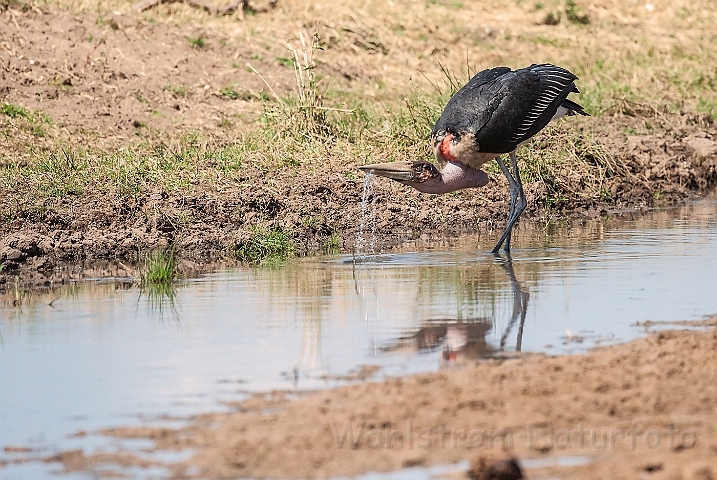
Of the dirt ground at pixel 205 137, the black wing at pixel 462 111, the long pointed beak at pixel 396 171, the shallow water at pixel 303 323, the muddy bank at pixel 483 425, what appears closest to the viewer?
the muddy bank at pixel 483 425

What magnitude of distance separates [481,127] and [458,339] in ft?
9.88

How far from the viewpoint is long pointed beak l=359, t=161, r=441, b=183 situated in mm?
7945

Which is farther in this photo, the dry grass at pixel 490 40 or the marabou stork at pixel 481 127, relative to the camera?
the dry grass at pixel 490 40

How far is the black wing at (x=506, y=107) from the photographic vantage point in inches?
334

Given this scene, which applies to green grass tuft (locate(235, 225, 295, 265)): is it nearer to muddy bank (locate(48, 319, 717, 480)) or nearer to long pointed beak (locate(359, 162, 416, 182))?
long pointed beak (locate(359, 162, 416, 182))

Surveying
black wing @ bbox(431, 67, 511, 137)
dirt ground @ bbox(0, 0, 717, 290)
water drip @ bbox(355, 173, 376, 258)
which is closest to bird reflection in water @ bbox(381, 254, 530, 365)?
black wing @ bbox(431, 67, 511, 137)

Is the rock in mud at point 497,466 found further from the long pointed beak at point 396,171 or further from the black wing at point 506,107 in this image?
the black wing at point 506,107

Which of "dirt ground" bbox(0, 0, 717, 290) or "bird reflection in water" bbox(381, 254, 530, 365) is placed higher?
"dirt ground" bbox(0, 0, 717, 290)

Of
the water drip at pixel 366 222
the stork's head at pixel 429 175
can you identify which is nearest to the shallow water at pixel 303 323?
the water drip at pixel 366 222

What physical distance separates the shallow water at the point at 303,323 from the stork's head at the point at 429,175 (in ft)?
1.72

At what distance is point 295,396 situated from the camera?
471 centimetres

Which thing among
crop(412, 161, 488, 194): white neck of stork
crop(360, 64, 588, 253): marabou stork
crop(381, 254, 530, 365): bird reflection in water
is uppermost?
crop(360, 64, 588, 253): marabou stork

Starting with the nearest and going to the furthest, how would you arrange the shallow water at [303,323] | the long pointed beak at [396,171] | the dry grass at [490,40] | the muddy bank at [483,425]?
1. the muddy bank at [483,425]
2. the shallow water at [303,323]
3. the long pointed beak at [396,171]
4. the dry grass at [490,40]

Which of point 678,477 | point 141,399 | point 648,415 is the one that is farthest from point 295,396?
point 678,477
